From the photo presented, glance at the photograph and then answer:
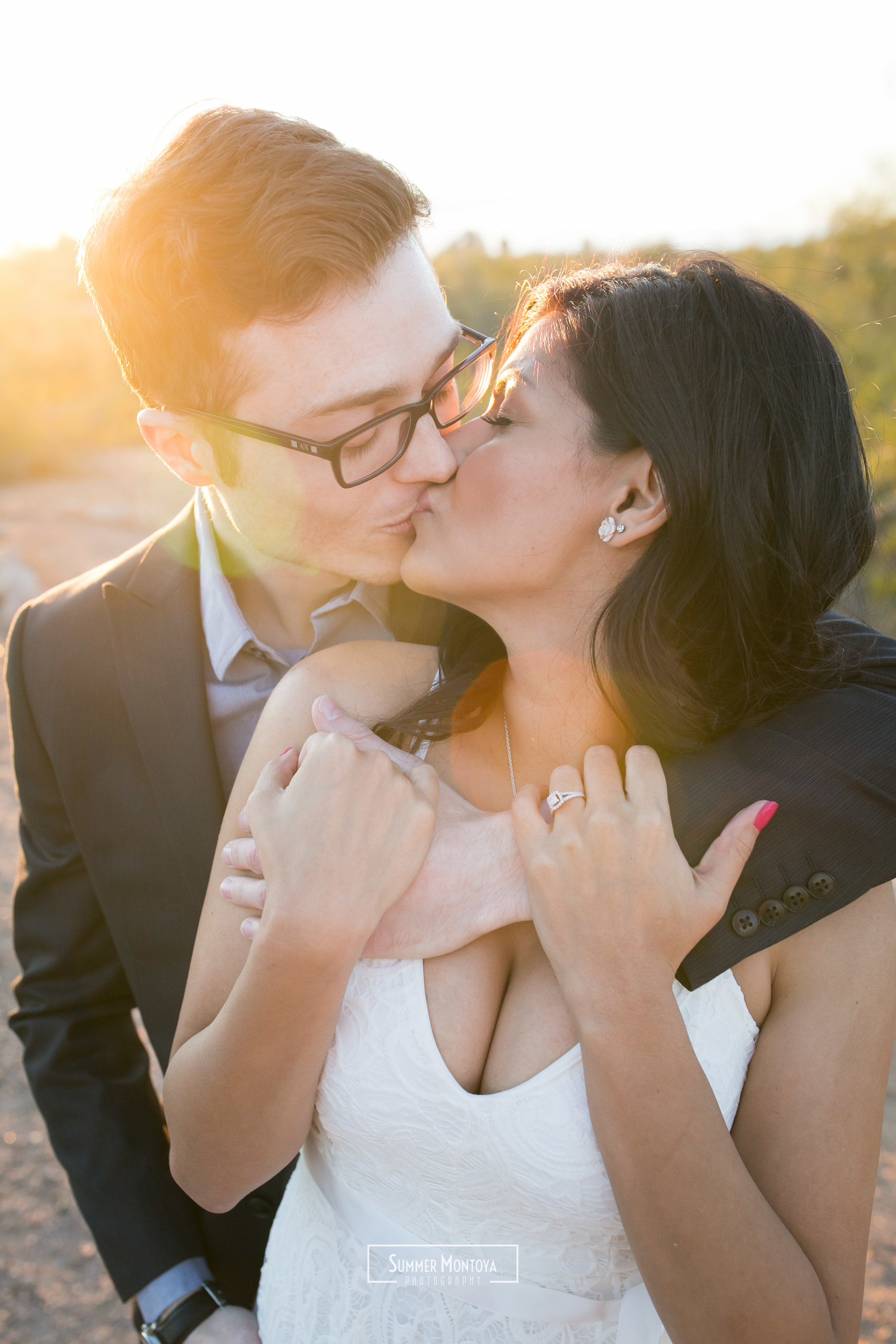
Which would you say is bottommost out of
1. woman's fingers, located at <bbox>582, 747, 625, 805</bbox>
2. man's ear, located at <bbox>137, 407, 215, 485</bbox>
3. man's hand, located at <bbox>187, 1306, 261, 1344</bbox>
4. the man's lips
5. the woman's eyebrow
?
man's hand, located at <bbox>187, 1306, 261, 1344</bbox>

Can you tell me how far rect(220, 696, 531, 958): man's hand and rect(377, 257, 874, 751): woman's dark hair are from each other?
0.43 metres

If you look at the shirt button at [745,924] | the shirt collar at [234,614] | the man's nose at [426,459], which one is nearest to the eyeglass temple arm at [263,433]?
the man's nose at [426,459]

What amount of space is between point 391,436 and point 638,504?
0.63m

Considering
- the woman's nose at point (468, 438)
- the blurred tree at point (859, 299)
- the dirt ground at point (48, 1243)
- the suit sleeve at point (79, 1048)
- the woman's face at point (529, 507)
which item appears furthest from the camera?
the dirt ground at point (48, 1243)

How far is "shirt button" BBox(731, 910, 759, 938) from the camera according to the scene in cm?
144

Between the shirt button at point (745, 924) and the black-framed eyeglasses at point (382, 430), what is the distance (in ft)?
3.95

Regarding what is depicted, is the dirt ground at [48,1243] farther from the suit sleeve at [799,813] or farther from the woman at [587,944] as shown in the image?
the suit sleeve at [799,813]

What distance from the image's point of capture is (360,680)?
1.96 metres

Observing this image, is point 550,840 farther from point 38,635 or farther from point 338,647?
point 38,635

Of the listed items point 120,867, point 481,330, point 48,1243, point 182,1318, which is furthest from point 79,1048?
point 481,330

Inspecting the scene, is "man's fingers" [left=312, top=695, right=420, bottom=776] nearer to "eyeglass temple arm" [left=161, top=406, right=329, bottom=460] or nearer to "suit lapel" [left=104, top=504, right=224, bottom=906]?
"suit lapel" [left=104, top=504, right=224, bottom=906]

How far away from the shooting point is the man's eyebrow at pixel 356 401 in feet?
6.57

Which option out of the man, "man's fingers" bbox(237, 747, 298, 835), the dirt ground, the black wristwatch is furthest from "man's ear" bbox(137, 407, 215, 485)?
the dirt ground

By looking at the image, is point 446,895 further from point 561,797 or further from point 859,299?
point 859,299
